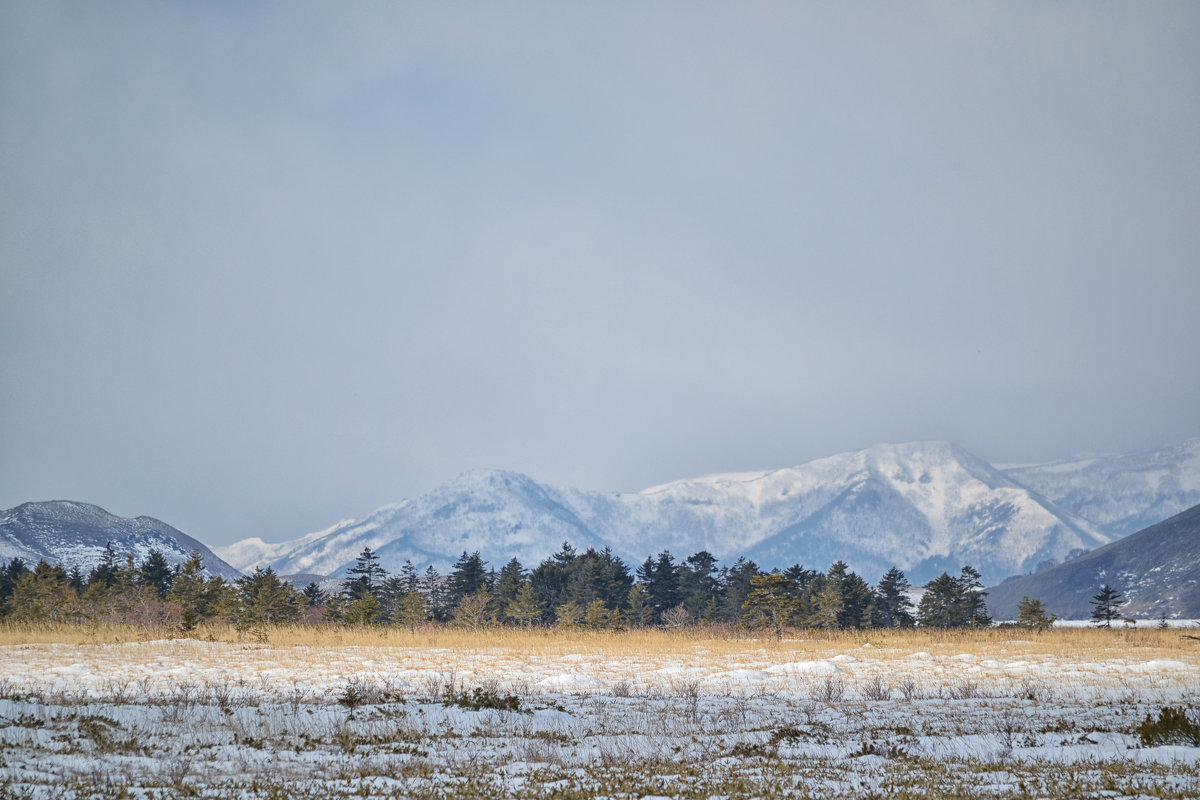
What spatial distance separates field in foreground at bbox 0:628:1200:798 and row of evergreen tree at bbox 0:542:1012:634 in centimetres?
1547

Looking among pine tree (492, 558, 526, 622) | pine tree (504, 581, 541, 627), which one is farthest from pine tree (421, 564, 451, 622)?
pine tree (504, 581, 541, 627)

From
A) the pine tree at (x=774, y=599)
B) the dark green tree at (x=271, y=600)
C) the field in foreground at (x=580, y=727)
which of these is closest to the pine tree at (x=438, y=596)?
the dark green tree at (x=271, y=600)

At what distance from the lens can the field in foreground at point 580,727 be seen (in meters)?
10.5

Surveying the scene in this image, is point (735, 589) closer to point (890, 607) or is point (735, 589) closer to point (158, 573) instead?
point (890, 607)

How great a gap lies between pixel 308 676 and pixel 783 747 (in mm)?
15924

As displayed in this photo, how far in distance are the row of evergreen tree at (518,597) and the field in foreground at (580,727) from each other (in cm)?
1547

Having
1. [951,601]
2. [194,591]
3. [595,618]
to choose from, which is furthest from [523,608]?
[951,601]

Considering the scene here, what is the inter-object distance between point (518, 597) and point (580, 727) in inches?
2360

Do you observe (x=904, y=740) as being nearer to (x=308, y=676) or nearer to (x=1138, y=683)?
(x=1138, y=683)

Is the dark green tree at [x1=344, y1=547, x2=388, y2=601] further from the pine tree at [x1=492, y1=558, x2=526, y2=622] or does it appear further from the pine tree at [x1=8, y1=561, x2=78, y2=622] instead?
the pine tree at [x1=8, y1=561, x2=78, y2=622]

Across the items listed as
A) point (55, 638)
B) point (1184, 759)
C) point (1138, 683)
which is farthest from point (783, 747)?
point (55, 638)

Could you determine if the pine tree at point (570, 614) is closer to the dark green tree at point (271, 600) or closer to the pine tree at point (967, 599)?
the dark green tree at point (271, 600)

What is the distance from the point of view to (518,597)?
7394 centimetres

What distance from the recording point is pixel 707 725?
16344mm
